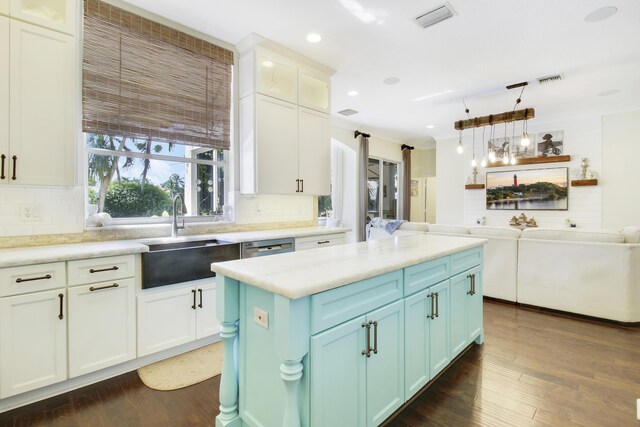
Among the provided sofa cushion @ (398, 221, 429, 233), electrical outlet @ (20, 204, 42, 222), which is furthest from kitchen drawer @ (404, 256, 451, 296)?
electrical outlet @ (20, 204, 42, 222)

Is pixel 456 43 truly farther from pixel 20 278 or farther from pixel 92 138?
pixel 20 278

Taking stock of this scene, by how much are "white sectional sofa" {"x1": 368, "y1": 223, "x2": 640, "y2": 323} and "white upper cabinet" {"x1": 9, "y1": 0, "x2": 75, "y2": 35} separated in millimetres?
4233

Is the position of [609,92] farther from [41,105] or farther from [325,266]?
[41,105]

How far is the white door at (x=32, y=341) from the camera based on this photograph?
1.89 meters

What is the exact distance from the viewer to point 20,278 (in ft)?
6.31

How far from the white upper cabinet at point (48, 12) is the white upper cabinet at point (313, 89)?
2090mm

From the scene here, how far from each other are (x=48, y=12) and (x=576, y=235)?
5.10m

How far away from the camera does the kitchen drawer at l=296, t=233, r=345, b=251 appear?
3445 millimetres

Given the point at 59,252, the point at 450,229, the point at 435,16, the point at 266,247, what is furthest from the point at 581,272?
the point at 59,252

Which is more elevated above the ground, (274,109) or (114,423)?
(274,109)

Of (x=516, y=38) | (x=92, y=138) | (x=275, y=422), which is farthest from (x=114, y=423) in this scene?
(x=516, y=38)

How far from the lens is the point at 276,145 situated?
11.6ft

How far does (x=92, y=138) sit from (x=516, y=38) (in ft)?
13.5

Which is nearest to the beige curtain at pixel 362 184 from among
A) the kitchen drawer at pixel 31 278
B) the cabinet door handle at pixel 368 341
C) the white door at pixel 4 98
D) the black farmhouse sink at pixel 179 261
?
the black farmhouse sink at pixel 179 261
